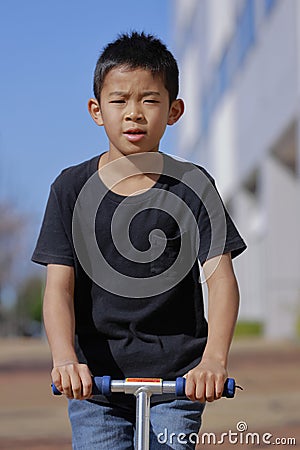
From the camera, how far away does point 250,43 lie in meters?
30.4

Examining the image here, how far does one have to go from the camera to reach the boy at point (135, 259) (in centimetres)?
298

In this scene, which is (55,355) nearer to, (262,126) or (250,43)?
(262,126)

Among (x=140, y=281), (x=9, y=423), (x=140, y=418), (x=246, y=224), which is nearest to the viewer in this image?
(x=140, y=418)

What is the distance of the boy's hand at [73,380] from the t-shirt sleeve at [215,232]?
2.02 feet

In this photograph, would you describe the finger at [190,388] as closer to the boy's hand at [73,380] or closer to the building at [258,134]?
the boy's hand at [73,380]

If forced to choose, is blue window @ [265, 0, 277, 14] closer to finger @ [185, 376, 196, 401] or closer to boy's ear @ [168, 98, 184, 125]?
boy's ear @ [168, 98, 184, 125]

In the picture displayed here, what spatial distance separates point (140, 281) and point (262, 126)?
85.5ft

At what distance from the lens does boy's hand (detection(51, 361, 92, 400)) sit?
8.47 feet

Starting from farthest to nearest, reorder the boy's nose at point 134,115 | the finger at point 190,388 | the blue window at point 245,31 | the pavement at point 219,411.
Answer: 1. the blue window at point 245,31
2. the pavement at point 219,411
3. the boy's nose at point 134,115
4. the finger at point 190,388

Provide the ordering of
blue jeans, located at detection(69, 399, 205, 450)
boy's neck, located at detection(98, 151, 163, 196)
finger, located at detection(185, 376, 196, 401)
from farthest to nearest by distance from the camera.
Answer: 1. boy's neck, located at detection(98, 151, 163, 196)
2. blue jeans, located at detection(69, 399, 205, 450)
3. finger, located at detection(185, 376, 196, 401)

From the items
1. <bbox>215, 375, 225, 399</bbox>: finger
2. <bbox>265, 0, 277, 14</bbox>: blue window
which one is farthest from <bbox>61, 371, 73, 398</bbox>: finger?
<bbox>265, 0, 277, 14</bbox>: blue window

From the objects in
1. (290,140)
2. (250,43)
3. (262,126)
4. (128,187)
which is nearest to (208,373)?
(128,187)

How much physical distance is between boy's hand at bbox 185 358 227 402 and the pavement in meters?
0.72

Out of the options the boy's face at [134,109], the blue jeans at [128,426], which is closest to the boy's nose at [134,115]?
the boy's face at [134,109]
